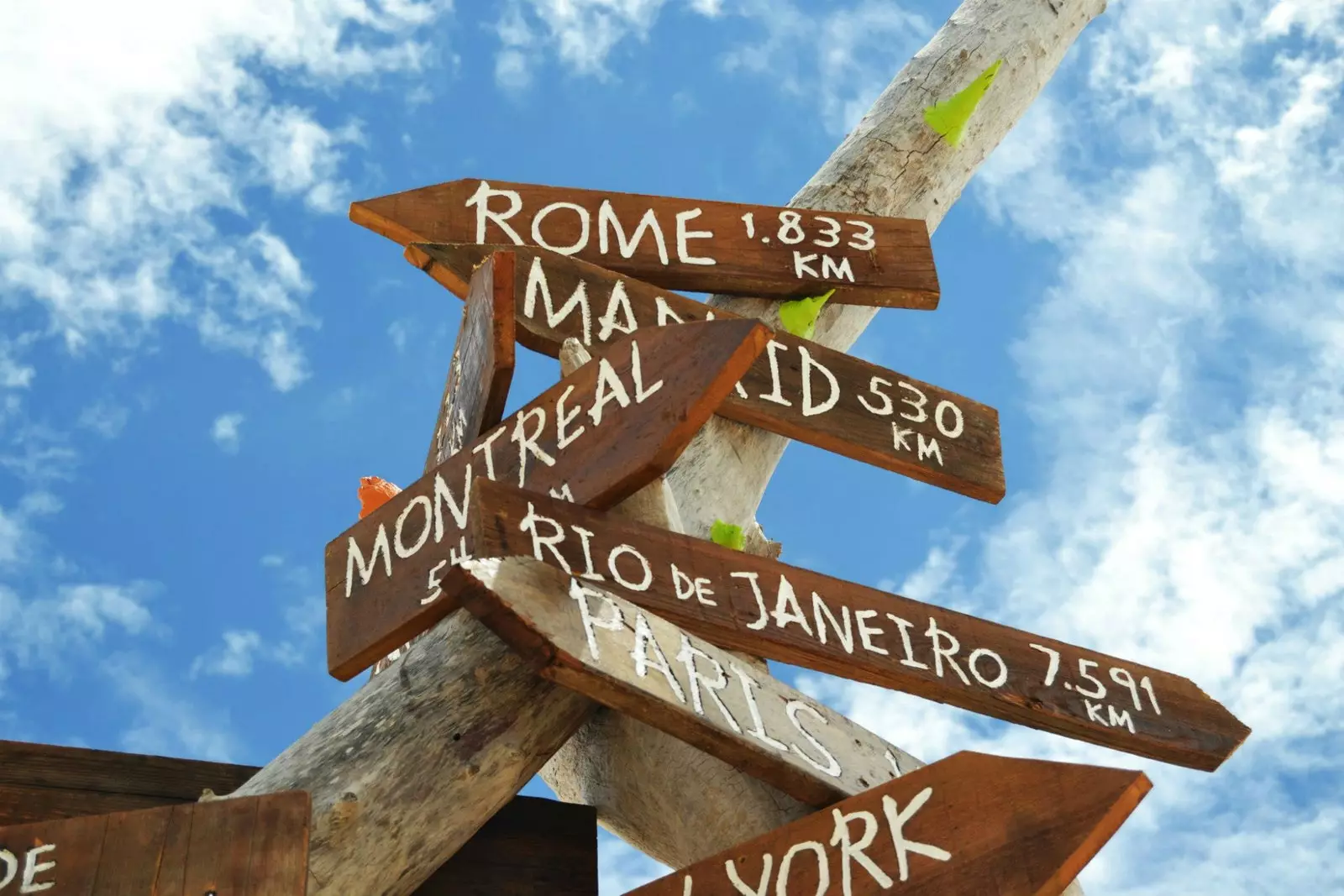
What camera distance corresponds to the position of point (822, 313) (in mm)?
3803

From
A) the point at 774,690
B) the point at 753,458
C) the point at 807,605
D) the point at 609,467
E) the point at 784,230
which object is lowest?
the point at 774,690

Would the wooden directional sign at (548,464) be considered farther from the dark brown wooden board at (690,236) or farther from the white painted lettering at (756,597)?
the dark brown wooden board at (690,236)

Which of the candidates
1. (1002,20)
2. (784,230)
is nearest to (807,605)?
(784,230)

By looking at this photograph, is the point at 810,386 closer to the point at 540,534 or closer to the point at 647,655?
the point at 540,534

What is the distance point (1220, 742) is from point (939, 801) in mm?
1058

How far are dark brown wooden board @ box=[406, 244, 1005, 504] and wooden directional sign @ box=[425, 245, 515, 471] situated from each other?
0.49 ft

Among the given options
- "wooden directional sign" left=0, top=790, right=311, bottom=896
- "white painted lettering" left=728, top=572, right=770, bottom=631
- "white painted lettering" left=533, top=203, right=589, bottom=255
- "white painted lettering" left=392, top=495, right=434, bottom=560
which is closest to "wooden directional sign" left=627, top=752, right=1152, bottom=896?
"white painted lettering" left=728, top=572, right=770, bottom=631

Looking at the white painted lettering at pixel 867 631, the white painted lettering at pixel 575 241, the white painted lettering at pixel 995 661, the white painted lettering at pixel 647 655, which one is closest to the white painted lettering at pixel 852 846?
the white painted lettering at pixel 647 655

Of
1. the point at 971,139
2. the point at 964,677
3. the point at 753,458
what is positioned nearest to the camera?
the point at 964,677

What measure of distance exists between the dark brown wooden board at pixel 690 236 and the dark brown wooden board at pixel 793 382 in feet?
0.36

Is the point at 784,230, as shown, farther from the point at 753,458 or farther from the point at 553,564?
the point at 553,564

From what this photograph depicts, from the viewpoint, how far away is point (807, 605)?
260 cm

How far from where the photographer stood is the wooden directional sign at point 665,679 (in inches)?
83.0

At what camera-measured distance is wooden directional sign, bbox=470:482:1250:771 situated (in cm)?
241
